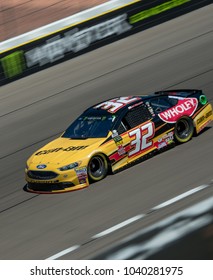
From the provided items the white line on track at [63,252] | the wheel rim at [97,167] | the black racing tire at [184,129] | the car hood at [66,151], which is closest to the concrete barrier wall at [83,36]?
the car hood at [66,151]

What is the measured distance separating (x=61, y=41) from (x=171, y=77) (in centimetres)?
Result: 385

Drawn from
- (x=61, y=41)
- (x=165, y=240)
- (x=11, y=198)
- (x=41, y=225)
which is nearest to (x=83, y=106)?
(x=61, y=41)

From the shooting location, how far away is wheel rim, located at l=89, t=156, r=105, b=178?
15.5 metres

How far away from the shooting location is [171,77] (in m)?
21.9

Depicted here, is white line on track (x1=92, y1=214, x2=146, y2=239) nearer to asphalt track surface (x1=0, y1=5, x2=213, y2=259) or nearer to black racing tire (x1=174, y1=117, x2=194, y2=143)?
asphalt track surface (x1=0, y1=5, x2=213, y2=259)

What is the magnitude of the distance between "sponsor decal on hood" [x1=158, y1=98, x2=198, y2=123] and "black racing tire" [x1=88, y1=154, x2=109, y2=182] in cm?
165

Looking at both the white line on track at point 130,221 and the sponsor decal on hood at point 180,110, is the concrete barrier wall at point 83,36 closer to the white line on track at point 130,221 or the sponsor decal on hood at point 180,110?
the sponsor decal on hood at point 180,110

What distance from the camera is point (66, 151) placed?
15789mm

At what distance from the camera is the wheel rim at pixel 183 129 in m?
16.9

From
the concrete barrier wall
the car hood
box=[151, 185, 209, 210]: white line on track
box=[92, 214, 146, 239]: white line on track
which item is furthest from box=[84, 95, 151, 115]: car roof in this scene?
the concrete barrier wall

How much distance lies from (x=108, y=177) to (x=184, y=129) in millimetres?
2160

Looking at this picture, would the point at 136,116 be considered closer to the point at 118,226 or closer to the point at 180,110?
the point at 180,110

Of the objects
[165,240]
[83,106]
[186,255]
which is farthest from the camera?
[83,106]
